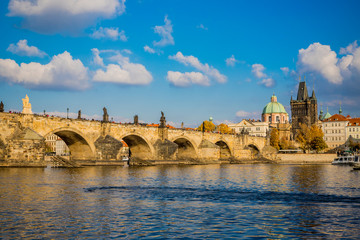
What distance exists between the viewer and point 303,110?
478ft

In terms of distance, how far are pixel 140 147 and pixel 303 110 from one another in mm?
100052

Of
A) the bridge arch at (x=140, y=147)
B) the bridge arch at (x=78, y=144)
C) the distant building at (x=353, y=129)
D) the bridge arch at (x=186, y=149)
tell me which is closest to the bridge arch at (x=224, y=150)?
the bridge arch at (x=186, y=149)

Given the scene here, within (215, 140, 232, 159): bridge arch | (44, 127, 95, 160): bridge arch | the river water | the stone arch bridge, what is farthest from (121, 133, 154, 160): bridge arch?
the river water

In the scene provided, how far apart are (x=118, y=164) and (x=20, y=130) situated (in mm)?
13947

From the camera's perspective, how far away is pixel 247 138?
91875 millimetres

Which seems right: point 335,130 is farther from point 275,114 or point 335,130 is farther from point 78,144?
point 78,144

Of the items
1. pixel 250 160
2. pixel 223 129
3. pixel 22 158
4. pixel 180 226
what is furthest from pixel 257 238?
pixel 223 129

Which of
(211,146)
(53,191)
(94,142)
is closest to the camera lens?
(53,191)

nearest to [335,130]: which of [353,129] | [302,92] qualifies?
[353,129]

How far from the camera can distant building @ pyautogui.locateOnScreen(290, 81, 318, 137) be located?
144 metres

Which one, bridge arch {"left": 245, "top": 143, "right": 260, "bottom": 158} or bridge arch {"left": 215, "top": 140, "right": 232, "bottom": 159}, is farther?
bridge arch {"left": 245, "top": 143, "right": 260, "bottom": 158}

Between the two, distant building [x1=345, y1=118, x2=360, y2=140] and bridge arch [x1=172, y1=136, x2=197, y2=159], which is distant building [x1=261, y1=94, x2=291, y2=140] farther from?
bridge arch [x1=172, y1=136, x2=197, y2=159]

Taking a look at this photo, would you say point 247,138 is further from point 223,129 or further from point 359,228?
point 359,228

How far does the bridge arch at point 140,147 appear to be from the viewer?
57.5 meters
